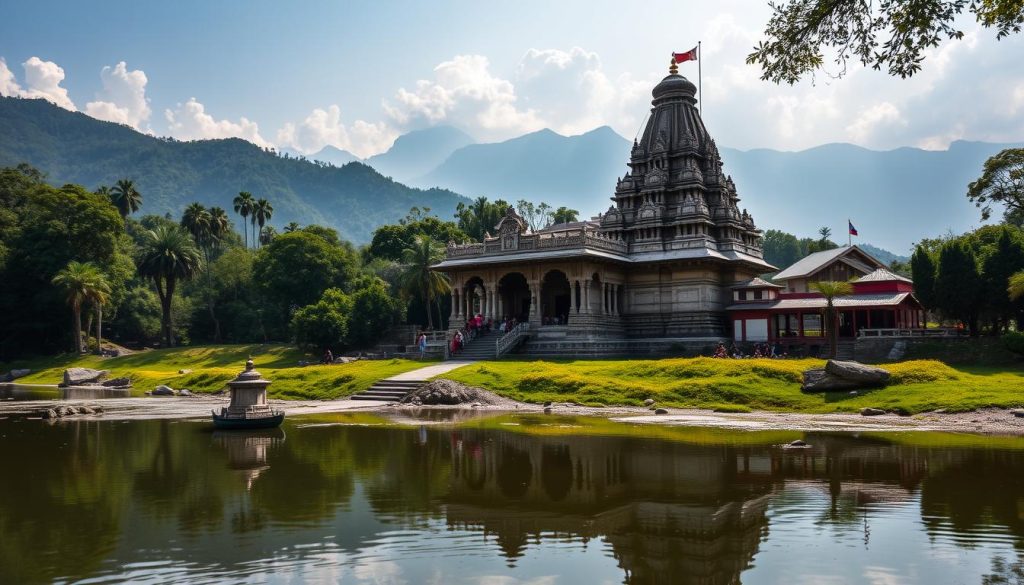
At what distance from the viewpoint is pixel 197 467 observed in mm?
16422

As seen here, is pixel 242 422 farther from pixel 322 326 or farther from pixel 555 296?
pixel 322 326

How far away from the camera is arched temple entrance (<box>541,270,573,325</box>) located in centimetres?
5172

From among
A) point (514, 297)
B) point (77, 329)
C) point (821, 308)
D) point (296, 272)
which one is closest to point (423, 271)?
point (514, 297)

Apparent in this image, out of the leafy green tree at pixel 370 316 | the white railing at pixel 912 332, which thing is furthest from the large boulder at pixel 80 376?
the white railing at pixel 912 332

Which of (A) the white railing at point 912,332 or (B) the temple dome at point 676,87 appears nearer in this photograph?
(A) the white railing at point 912,332

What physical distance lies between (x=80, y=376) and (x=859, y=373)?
46.8 meters

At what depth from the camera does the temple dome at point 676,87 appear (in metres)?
53.8

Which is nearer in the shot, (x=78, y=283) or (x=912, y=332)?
(x=912, y=332)

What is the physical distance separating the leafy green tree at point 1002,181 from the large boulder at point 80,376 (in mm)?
59726

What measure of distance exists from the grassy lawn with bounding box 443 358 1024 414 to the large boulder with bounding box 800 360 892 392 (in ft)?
1.08

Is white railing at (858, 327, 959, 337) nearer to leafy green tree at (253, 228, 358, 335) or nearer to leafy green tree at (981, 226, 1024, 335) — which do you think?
leafy green tree at (981, 226, 1024, 335)

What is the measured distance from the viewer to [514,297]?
54.5 m

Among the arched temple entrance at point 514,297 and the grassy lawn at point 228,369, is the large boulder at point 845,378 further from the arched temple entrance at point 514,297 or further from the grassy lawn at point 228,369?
the arched temple entrance at point 514,297

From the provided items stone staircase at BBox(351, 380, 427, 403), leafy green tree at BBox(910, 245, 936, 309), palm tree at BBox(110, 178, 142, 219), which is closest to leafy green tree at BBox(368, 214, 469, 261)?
palm tree at BBox(110, 178, 142, 219)
